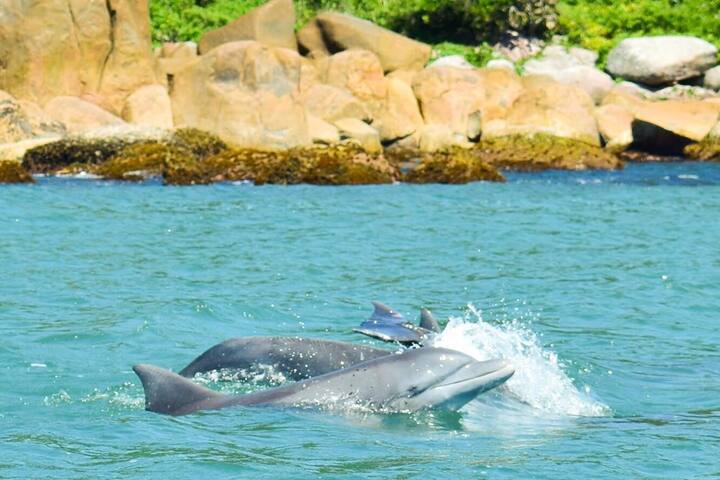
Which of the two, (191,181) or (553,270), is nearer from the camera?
(553,270)

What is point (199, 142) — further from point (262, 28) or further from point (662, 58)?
point (662, 58)

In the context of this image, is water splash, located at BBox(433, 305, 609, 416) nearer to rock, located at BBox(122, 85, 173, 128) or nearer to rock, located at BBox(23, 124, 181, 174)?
rock, located at BBox(23, 124, 181, 174)

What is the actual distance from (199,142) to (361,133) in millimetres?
4343

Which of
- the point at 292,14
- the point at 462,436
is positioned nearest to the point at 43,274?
the point at 462,436

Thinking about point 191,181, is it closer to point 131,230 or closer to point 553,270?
point 131,230

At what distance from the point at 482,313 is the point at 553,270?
7.96ft

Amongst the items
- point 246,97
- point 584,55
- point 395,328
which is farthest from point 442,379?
point 584,55

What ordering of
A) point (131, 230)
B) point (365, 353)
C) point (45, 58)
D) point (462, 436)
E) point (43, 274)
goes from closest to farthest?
point (462, 436), point (365, 353), point (43, 274), point (131, 230), point (45, 58)

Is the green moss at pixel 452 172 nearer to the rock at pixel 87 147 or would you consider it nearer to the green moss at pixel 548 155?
the green moss at pixel 548 155

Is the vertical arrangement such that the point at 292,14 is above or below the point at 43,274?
above

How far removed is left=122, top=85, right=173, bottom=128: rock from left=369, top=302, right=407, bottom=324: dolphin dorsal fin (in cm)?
1916

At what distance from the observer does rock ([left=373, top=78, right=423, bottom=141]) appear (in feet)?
100

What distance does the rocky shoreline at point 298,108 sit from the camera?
78.0ft

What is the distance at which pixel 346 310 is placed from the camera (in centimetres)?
1134
